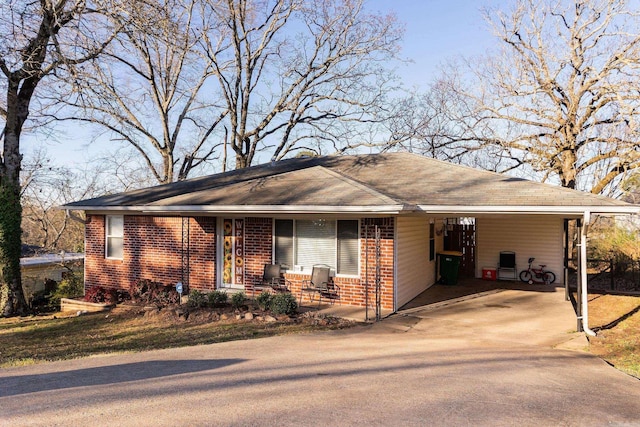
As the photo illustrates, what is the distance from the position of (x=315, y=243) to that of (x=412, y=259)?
263cm

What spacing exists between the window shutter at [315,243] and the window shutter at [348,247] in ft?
0.52

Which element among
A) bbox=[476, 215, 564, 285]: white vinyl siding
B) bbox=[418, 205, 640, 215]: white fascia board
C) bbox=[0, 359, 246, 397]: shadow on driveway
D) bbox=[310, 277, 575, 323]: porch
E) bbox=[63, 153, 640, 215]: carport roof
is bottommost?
bbox=[310, 277, 575, 323]: porch

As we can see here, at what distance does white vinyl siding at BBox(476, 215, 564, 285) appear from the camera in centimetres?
1392

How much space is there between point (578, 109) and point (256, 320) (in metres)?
16.8

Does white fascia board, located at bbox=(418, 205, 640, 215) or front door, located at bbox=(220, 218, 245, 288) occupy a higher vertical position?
white fascia board, located at bbox=(418, 205, 640, 215)

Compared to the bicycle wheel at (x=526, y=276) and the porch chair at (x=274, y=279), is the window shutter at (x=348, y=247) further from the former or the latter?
the bicycle wheel at (x=526, y=276)

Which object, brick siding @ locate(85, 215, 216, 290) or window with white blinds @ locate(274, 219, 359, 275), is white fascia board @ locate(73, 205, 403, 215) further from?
window with white blinds @ locate(274, 219, 359, 275)

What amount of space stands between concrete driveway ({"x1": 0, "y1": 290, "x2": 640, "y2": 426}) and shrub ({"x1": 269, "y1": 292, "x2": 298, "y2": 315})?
4.74ft

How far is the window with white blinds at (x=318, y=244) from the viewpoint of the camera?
400 inches

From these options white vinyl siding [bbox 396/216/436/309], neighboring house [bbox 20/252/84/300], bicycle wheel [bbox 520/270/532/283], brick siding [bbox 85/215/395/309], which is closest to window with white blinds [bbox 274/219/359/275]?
brick siding [bbox 85/215/395/309]

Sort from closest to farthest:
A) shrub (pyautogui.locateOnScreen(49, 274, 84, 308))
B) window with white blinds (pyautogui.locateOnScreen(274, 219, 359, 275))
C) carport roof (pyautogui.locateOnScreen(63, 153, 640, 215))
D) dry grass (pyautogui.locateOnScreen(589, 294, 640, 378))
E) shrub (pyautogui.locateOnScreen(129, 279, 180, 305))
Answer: dry grass (pyautogui.locateOnScreen(589, 294, 640, 378)) → carport roof (pyautogui.locateOnScreen(63, 153, 640, 215)) → window with white blinds (pyautogui.locateOnScreen(274, 219, 359, 275)) → shrub (pyautogui.locateOnScreen(129, 279, 180, 305)) → shrub (pyautogui.locateOnScreen(49, 274, 84, 308))

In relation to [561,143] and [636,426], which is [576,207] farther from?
[561,143]

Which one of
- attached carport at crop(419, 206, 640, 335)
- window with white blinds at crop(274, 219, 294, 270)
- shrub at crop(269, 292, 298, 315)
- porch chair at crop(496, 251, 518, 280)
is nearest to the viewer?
shrub at crop(269, 292, 298, 315)

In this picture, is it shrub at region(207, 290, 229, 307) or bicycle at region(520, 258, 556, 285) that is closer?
shrub at region(207, 290, 229, 307)
